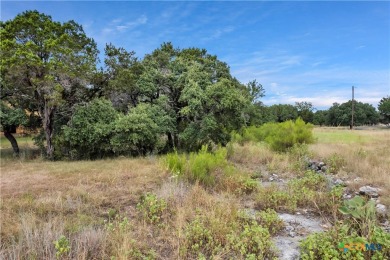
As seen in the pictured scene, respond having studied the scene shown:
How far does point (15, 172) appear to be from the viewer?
25.1 ft

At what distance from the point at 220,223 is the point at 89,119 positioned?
7.98 meters

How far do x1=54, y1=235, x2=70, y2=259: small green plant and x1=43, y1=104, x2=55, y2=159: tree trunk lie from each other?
8.54 metres

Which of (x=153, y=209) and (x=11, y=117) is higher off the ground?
(x=11, y=117)

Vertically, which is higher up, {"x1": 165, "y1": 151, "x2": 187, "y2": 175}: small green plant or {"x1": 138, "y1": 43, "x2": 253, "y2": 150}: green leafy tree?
{"x1": 138, "y1": 43, "x2": 253, "y2": 150}: green leafy tree

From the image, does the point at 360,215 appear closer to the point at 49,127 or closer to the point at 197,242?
the point at 197,242

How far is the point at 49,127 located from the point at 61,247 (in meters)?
8.90

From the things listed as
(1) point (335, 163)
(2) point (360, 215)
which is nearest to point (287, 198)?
(2) point (360, 215)

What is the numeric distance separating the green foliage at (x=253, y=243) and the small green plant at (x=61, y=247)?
1.93 m

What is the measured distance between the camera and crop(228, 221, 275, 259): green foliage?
3.09 metres

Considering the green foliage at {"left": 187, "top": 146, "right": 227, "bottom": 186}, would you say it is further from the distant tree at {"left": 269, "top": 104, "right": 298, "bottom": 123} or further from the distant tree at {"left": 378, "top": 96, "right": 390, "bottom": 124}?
the distant tree at {"left": 378, "top": 96, "right": 390, "bottom": 124}

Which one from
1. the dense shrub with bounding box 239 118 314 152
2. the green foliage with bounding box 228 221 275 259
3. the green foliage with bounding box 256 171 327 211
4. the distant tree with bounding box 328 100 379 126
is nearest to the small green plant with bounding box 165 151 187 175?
the green foliage with bounding box 256 171 327 211

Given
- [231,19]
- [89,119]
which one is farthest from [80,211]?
[231,19]

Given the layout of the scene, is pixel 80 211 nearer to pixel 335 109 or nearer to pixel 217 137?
pixel 217 137

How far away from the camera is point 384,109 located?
154 feet
